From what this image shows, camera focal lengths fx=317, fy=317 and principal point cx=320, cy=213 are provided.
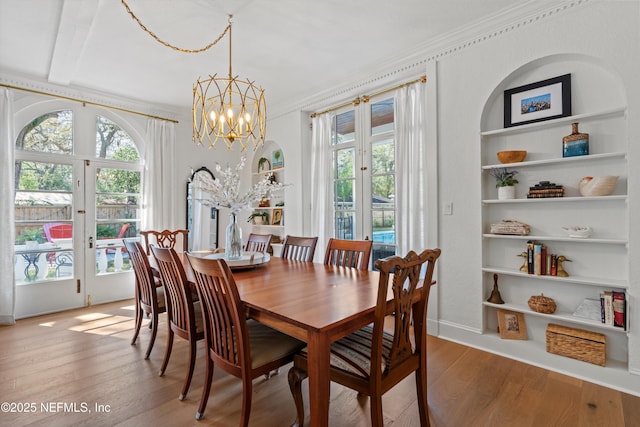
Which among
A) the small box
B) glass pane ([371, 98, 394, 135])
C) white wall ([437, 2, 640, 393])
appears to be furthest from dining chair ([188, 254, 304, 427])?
glass pane ([371, 98, 394, 135])

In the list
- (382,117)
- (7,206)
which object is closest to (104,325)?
(7,206)

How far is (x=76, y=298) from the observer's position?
397 cm

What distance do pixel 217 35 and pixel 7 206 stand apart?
9.64 feet

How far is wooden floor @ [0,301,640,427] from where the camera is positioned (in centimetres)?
185

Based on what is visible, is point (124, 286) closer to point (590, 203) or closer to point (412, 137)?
point (412, 137)

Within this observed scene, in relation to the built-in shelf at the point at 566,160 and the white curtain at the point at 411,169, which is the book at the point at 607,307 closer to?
the built-in shelf at the point at 566,160

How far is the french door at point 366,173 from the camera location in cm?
368

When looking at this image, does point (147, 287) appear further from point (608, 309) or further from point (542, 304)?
point (608, 309)

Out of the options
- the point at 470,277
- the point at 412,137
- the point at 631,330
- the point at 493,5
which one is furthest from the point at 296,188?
the point at 631,330

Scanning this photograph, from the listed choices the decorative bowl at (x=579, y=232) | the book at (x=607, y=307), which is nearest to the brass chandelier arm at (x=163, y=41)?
the decorative bowl at (x=579, y=232)

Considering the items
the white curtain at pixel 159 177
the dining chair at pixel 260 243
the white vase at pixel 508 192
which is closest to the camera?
the white vase at pixel 508 192

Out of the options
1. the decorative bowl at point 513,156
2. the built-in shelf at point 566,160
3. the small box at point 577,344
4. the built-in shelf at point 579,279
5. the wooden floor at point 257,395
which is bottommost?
the wooden floor at point 257,395

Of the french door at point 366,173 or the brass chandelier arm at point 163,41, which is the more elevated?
the brass chandelier arm at point 163,41

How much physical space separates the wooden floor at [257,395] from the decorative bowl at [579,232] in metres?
1.02
